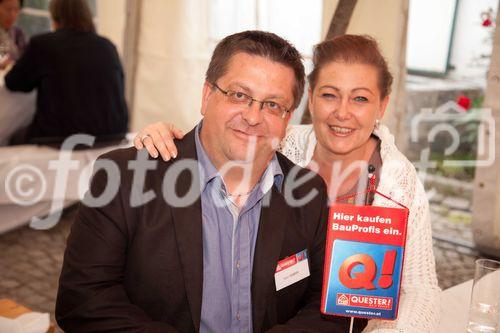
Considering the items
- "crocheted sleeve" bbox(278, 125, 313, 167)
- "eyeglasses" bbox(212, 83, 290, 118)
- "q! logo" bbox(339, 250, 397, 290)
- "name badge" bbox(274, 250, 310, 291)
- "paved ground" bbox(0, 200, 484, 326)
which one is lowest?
"paved ground" bbox(0, 200, 484, 326)

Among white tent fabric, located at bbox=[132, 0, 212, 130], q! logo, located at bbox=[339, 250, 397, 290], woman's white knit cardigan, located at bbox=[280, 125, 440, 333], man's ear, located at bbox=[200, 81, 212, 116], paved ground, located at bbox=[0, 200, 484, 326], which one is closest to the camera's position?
q! logo, located at bbox=[339, 250, 397, 290]

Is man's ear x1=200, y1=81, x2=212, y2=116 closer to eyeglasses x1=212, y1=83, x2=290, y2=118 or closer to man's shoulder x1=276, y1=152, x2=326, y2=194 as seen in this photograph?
eyeglasses x1=212, y1=83, x2=290, y2=118

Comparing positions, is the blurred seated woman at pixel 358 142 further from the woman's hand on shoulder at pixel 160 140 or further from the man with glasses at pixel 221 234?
the man with glasses at pixel 221 234

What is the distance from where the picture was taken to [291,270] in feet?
5.53

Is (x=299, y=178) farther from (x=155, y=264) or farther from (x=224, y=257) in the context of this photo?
(x=155, y=264)

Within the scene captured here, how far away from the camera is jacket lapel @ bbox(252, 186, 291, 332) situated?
1.64 meters

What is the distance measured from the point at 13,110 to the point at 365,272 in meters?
3.78

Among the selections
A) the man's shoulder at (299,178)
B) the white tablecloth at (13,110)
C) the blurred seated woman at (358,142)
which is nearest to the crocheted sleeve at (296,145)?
the blurred seated woman at (358,142)

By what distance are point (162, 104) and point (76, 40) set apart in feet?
5.89

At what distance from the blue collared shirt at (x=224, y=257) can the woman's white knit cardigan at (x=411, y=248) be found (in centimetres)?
40

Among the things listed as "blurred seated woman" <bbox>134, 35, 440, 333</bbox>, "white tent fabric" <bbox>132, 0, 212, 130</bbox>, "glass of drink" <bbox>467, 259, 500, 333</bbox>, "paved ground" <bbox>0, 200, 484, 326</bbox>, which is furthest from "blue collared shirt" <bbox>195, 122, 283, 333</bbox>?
Result: "white tent fabric" <bbox>132, 0, 212, 130</bbox>

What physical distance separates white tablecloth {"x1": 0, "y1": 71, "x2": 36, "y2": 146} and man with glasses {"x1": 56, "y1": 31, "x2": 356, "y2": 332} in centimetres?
305

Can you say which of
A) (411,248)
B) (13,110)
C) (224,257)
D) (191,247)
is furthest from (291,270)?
(13,110)

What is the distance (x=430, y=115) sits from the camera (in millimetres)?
5941
